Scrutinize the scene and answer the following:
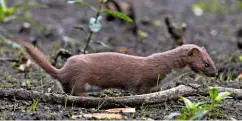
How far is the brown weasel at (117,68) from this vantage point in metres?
5.27

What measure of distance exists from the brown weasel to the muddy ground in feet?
1.10

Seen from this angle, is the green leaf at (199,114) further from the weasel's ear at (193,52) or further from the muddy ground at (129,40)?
the weasel's ear at (193,52)

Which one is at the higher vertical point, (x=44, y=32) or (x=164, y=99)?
(x=44, y=32)

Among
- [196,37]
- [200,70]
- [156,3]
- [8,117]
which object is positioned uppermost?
[156,3]

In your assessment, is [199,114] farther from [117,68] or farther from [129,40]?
[129,40]

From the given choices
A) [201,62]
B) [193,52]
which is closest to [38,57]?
[193,52]

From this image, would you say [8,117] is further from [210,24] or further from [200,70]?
[210,24]

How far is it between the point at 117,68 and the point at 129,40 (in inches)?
180

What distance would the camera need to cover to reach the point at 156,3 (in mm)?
14258

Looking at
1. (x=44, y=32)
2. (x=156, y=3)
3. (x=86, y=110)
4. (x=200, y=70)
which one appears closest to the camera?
(x=86, y=110)

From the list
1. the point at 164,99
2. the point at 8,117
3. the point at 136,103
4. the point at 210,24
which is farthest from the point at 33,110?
the point at 210,24

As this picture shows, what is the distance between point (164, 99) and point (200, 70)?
36.2 inches

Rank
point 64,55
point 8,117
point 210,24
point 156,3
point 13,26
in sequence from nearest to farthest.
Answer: point 8,117
point 64,55
point 13,26
point 210,24
point 156,3

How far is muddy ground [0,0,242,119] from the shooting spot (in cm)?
476
